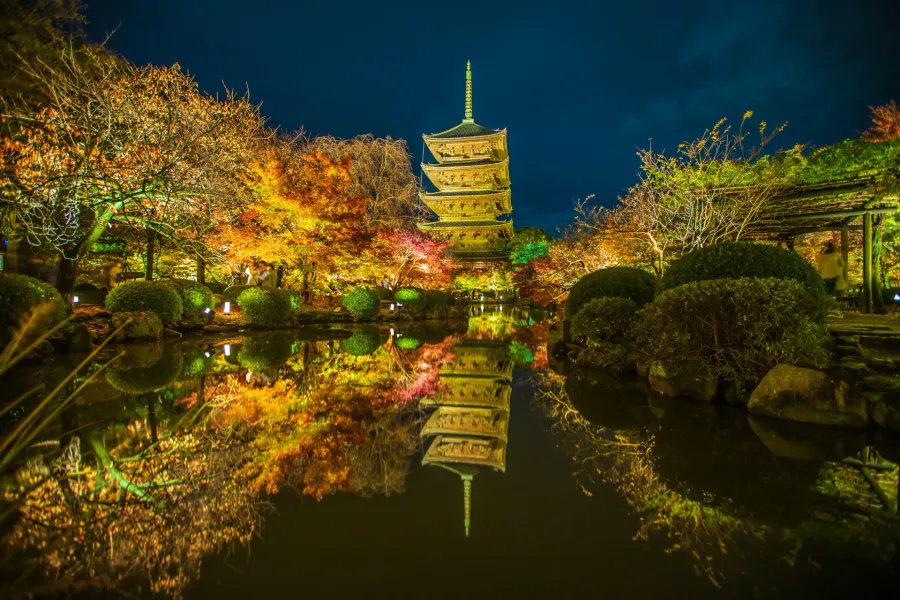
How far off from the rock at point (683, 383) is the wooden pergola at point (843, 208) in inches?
206

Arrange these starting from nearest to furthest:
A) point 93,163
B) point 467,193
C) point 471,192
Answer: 1. point 93,163
2. point 467,193
3. point 471,192

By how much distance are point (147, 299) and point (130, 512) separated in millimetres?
10202

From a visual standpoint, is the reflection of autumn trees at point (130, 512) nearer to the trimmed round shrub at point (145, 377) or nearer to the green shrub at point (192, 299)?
the trimmed round shrub at point (145, 377)

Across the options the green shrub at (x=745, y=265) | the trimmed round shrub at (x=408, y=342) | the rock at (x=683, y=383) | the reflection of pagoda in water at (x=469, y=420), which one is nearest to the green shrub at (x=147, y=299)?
the trimmed round shrub at (x=408, y=342)

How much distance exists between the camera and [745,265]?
220 inches

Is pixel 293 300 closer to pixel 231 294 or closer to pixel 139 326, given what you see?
pixel 231 294

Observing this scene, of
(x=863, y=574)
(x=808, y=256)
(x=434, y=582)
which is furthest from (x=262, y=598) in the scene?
(x=808, y=256)

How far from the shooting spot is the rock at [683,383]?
521cm

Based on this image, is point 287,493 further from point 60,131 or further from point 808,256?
point 808,256

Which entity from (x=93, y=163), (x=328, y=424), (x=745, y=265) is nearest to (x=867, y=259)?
(x=745, y=265)

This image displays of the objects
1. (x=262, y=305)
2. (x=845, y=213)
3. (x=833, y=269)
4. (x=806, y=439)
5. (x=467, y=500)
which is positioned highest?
(x=845, y=213)

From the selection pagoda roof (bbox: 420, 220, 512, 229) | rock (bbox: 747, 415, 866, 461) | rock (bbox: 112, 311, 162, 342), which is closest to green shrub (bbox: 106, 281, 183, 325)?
rock (bbox: 112, 311, 162, 342)

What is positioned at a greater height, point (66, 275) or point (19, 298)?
point (66, 275)

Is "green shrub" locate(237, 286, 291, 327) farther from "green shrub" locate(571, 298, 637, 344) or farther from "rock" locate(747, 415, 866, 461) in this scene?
"rock" locate(747, 415, 866, 461)
